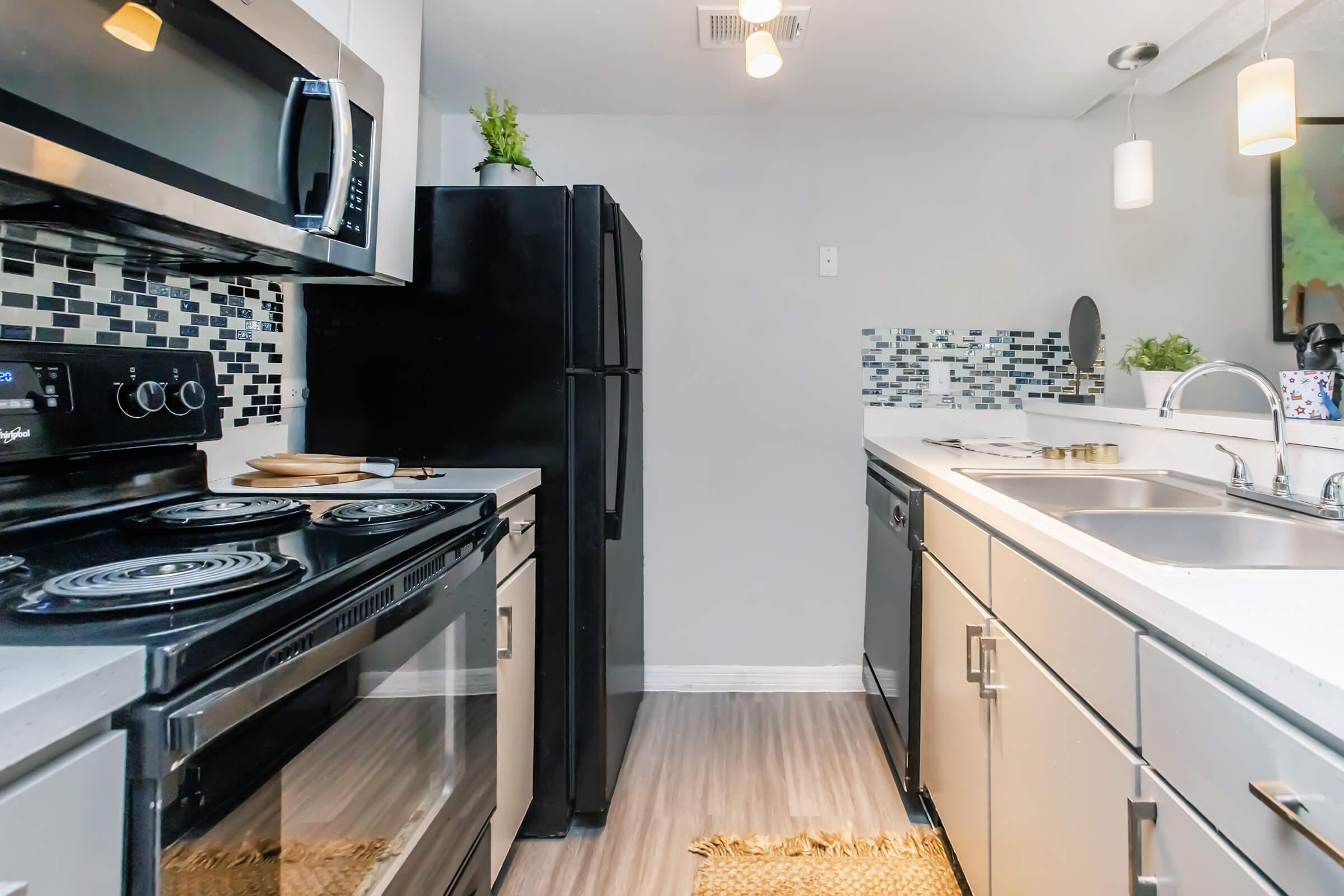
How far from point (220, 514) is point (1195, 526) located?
168 centimetres

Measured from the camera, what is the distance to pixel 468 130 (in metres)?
2.57

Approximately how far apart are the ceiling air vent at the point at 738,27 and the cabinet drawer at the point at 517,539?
4.43 feet

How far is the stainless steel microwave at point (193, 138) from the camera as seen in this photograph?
773 millimetres

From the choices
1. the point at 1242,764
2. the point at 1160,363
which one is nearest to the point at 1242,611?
the point at 1242,764

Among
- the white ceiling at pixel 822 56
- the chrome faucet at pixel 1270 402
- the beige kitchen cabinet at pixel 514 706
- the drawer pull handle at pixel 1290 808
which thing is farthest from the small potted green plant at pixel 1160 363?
the beige kitchen cabinet at pixel 514 706

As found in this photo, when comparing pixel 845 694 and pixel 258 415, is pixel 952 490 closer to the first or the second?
pixel 845 694

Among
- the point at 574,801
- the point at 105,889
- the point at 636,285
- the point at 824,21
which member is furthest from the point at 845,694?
the point at 105,889

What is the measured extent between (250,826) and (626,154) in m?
2.38

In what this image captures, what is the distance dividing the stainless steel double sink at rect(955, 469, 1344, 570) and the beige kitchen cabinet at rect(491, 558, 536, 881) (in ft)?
3.43

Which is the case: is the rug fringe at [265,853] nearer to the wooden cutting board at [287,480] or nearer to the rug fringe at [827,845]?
the wooden cutting board at [287,480]

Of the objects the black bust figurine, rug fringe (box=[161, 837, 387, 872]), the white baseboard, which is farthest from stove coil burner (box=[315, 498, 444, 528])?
the black bust figurine

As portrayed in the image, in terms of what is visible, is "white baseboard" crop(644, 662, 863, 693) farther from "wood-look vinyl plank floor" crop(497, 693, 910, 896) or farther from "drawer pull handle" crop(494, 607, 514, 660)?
"drawer pull handle" crop(494, 607, 514, 660)

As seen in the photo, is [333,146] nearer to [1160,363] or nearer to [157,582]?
[157,582]

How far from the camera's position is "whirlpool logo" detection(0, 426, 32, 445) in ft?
3.10
